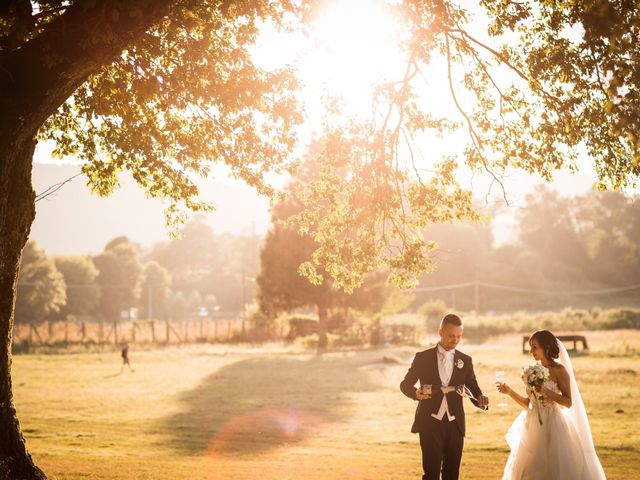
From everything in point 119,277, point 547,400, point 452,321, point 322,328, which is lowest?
point 322,328

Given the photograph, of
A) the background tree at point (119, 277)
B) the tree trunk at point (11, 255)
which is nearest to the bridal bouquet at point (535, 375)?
the tree trunk at point (11, 255)

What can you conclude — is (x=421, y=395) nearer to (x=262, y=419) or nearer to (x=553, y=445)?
(x=553, y=445)

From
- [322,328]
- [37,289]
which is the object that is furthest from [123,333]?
[37,289]

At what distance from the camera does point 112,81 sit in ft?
43.0

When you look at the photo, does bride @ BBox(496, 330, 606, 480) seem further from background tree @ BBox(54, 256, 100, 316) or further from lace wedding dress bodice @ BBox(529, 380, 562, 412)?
background tree @ BBox(54, 256, 100, 316)

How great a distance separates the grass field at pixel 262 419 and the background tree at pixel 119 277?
74442 millimetres

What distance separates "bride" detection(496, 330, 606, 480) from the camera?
8.57 meters

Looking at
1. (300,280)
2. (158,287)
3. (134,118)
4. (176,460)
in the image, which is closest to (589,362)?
(300,280)

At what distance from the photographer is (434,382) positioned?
26.9 ft

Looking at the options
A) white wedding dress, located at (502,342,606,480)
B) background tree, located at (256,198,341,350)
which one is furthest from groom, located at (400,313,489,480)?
background tree, located at (256,198,341,350)

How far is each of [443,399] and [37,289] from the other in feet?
287

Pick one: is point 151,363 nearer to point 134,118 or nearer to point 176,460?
point 176,460

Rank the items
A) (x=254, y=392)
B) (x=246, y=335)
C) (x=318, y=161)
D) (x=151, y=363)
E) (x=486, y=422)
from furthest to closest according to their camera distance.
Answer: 1. (x=246, y=335)
2. (x=151, y=363)
3. (x=254, y=392)
4. (x=486, y=422)
5. (x=318, y=161)

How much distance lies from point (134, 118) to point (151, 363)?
3233 cm
